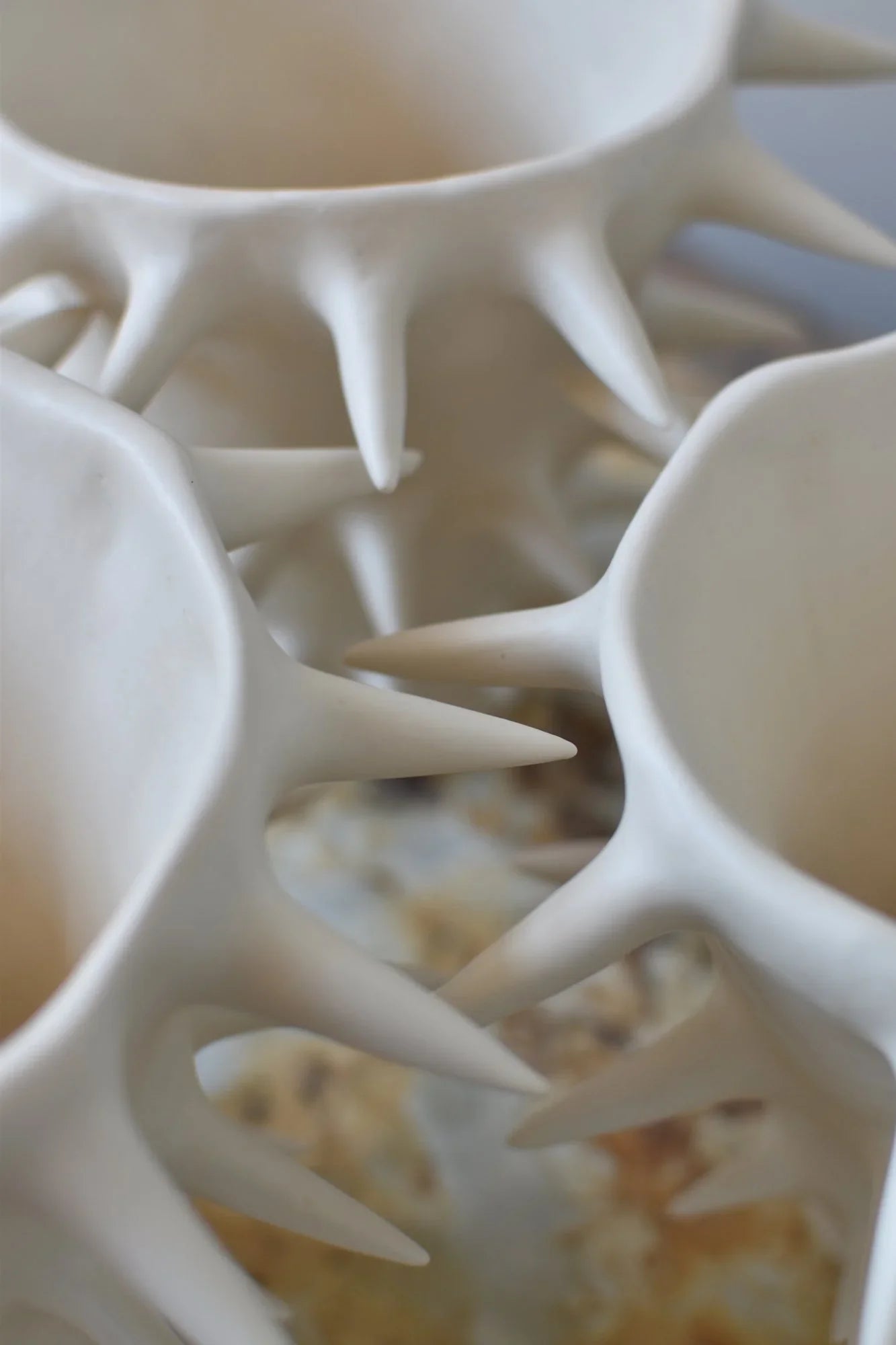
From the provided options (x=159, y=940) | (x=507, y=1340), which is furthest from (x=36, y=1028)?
(x=507, y=1340)

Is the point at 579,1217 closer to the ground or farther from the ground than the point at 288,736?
closer to the ground

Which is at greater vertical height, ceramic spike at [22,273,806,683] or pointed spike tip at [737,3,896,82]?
pointed spike tip at [737,3,896,82]

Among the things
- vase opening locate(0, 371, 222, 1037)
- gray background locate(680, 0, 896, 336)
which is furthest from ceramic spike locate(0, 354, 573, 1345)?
gray background locate(680, 0, 896, 336)

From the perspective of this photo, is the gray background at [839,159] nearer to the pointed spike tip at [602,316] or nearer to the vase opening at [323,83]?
the vase opening at [323,83]

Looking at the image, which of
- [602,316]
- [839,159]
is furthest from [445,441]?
[839,159]

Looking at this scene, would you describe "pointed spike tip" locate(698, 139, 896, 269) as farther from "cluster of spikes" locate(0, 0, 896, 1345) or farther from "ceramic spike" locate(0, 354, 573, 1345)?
"ceramic spike" locate(0, 354, 573, 1345)

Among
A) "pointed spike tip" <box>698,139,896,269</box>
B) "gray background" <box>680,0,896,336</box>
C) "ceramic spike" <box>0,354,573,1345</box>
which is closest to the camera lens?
"ceramic spike" <box>0,354,573,1345</box>

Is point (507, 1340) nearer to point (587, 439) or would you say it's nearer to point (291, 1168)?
point (291, 1168)

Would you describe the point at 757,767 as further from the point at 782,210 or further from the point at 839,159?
the point at 839,159
